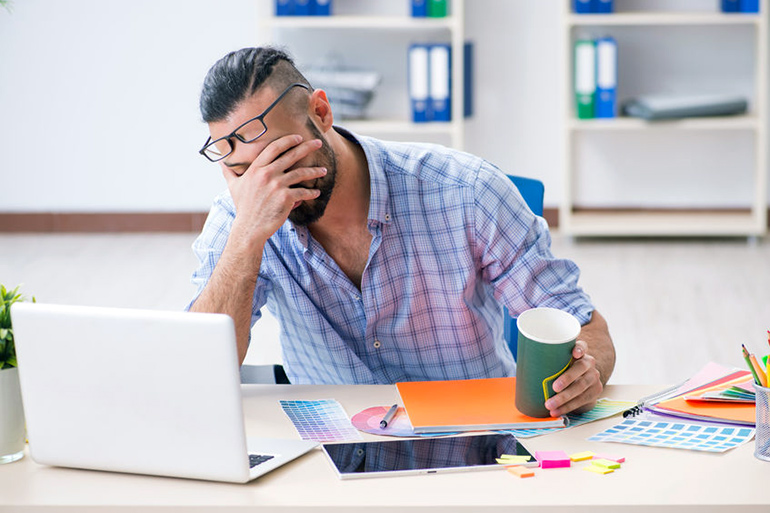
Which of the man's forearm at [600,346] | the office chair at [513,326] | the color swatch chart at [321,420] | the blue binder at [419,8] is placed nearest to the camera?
the color swatch chart at [321,420]

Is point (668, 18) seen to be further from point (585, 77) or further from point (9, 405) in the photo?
point (9, 405)

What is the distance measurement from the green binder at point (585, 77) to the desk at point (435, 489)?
3388 millimetres

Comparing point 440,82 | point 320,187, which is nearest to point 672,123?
point 440,82

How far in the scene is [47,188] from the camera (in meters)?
4.89

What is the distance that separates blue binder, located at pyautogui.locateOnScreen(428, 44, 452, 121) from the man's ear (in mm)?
2869

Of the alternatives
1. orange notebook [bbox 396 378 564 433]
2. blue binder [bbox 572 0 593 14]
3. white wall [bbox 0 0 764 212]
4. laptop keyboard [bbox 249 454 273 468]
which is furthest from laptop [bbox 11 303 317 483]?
white wall [bbox 0 0 764 212]

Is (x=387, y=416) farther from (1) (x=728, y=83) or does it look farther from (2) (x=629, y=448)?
(1) (x=728, y=83)

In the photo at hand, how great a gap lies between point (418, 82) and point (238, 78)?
303 centimetres

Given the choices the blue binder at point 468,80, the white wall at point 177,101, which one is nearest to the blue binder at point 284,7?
the white wall at point 177,101

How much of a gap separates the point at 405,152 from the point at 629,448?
2.26ft

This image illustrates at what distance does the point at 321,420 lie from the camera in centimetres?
131

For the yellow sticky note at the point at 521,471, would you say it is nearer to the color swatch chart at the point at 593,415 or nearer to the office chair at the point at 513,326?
the color swatch chart at the point at 593,415

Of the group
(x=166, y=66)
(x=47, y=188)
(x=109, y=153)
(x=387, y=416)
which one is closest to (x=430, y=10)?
(x=166, y=66)

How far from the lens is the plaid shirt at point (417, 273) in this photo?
5.25 feet
